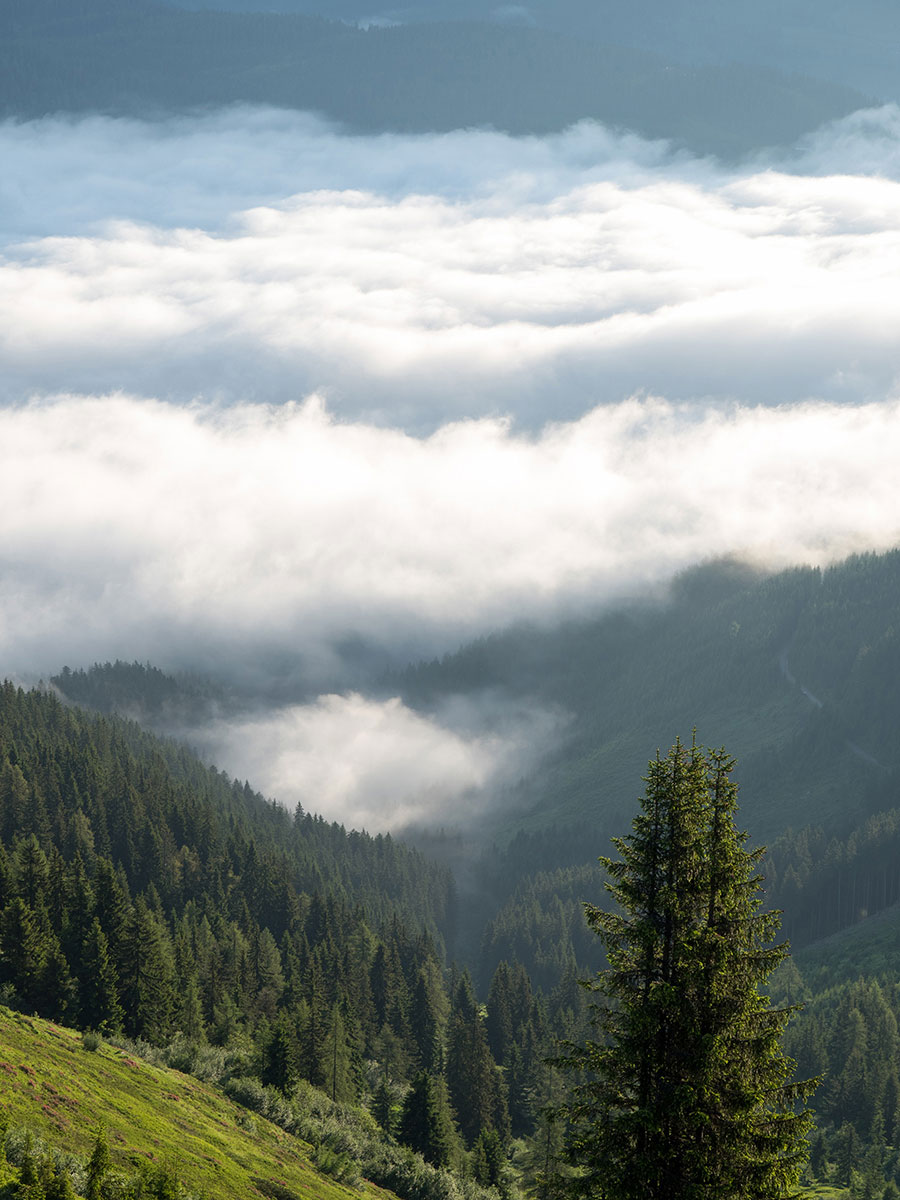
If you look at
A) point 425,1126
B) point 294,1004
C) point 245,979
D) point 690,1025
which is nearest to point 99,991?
point 425,1126

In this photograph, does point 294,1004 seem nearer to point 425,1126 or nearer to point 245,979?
point 245,979

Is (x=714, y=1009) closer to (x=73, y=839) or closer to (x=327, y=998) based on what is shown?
(x=327, y=998)

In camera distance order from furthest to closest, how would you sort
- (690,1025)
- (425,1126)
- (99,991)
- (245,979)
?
(245,979)
(425,1126)
(99,991)
(690,1025)

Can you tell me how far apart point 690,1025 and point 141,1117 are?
4871 cm

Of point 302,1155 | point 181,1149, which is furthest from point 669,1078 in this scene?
point 302,1155

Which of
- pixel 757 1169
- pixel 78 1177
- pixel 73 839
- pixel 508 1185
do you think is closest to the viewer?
pixel 757 1169

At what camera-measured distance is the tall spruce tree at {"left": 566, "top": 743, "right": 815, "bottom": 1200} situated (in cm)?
3105

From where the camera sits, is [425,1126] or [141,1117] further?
[425,1126]

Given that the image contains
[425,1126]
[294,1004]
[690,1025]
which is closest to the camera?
[690,1025]

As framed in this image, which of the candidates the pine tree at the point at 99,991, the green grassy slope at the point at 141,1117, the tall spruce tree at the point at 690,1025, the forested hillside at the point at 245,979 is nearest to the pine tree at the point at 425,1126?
the forested hillside at the point at 245,979

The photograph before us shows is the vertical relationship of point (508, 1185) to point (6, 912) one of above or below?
below

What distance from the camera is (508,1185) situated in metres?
104

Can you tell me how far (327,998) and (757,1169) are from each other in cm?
12458

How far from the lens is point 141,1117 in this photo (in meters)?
69.1
